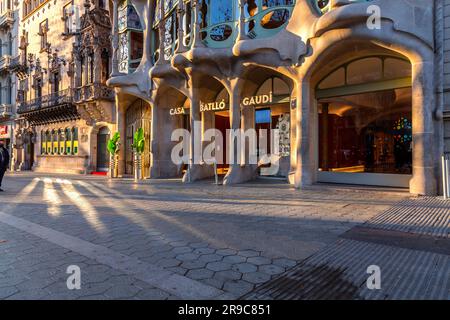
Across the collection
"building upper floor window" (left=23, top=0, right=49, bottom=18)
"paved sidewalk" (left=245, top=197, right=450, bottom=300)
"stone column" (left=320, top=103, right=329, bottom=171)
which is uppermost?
"building upper floor window" (left=23, top=0, right=49, bottom=18)

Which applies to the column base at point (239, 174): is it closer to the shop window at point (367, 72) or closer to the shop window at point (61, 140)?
the shop window at point (367, 72)

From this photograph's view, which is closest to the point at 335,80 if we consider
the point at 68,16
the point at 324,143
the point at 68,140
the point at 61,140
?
the point at 324,143

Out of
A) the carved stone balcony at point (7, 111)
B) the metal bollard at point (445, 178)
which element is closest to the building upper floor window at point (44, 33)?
the carved stone balcony at point (7, 111)

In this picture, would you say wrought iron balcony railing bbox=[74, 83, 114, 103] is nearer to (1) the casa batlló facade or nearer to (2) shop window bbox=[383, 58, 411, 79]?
(1) the casa batlló facade

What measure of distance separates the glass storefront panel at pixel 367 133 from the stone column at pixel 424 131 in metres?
1.18

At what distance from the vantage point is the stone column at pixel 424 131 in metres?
8.46

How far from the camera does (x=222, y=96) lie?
1497 centimetres

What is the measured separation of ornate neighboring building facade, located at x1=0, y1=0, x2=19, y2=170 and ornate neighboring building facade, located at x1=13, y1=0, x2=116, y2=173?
5.66 feet

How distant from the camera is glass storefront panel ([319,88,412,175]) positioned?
9.97 meters

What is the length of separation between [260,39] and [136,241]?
29.8ft

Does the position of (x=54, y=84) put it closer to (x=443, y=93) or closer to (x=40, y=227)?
(x=40, y=227)

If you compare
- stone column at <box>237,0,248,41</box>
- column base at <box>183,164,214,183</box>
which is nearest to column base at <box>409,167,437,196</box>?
stone column at <box>237,0,248,41</box>
